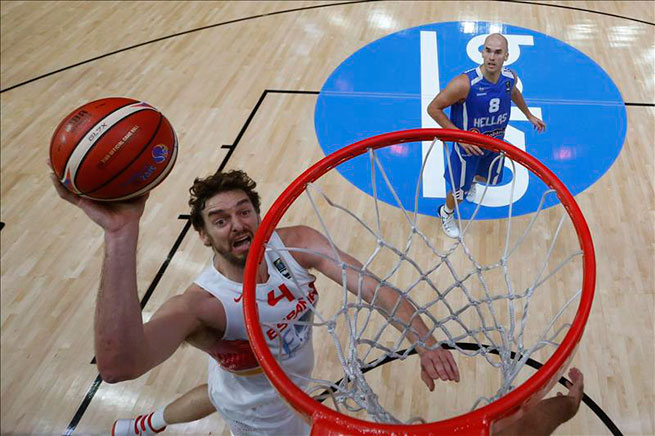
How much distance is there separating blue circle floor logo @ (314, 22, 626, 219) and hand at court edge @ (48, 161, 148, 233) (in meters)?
3.02

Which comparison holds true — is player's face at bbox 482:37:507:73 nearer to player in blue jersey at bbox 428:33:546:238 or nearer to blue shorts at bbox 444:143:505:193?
player in blue jersey at bbox 428:33:546:238

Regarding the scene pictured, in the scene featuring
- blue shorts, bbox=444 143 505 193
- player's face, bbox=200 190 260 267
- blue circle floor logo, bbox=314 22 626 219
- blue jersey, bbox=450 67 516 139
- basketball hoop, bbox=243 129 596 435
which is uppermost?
basketball hoop, bbox=243 129 596 435

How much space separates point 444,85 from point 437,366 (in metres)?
4.15

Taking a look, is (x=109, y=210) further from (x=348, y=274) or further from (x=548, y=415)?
(x=548, y=415)

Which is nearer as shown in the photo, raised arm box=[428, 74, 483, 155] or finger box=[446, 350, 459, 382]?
finger box=[446, 350, 459, 382]

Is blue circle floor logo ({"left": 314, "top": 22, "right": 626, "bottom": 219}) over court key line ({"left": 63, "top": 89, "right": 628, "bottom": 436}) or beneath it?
over

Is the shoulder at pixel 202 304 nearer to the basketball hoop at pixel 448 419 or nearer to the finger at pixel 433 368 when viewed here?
the basketball hoop at pixel 448 419

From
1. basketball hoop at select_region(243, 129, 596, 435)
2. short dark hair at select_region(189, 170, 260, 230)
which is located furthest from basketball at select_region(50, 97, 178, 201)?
basketball hoop at select_region(243, 129, 596, 435)

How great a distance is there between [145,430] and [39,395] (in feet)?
2.65

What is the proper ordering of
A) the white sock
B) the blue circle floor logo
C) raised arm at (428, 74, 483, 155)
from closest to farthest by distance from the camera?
1. the white sock
2. raised arm at (428, 74, 483, 155)
3. the blue circle floor logo

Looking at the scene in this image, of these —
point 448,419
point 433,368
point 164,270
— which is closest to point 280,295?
point 433,368

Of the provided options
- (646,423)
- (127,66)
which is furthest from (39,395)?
(127,66)

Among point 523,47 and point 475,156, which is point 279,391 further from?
point 523,47

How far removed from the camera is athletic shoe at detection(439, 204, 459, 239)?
14.1 feet
